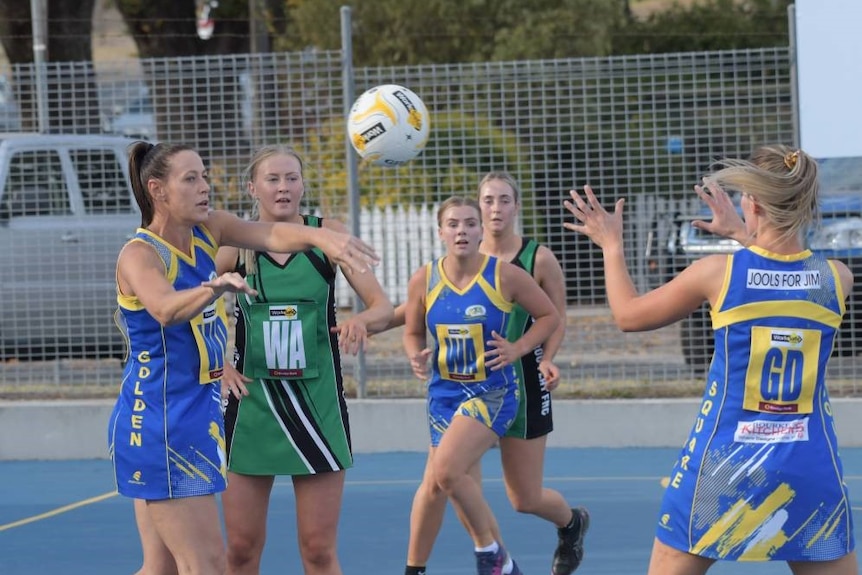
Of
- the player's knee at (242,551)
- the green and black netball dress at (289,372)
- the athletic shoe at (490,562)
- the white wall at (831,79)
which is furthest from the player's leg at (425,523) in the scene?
the white wall at (831,79)

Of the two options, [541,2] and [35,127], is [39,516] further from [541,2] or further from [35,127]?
[541,2]

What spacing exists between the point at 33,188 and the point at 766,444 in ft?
25.3

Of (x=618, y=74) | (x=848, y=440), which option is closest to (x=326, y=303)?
(x=618, y=74)

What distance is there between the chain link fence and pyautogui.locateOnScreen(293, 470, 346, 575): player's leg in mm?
5012

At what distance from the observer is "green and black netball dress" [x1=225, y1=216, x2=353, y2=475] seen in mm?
5328

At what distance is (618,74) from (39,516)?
4.84 meters

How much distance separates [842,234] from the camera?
1028 centimetres

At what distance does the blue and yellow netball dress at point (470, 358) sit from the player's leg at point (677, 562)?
2.22 metres

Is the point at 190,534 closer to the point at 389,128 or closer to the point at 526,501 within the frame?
the point at 526,501

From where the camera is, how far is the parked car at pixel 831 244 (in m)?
9.98

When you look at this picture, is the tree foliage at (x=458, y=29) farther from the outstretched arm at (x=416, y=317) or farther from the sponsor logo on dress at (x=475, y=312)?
the sponsor logo on dress at (x=475, y=312)

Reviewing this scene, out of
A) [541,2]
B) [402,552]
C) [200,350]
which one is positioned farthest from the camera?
[541,2]

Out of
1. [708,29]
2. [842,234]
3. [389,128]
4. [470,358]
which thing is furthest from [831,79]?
[708,29]

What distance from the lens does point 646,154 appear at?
10.2 m
